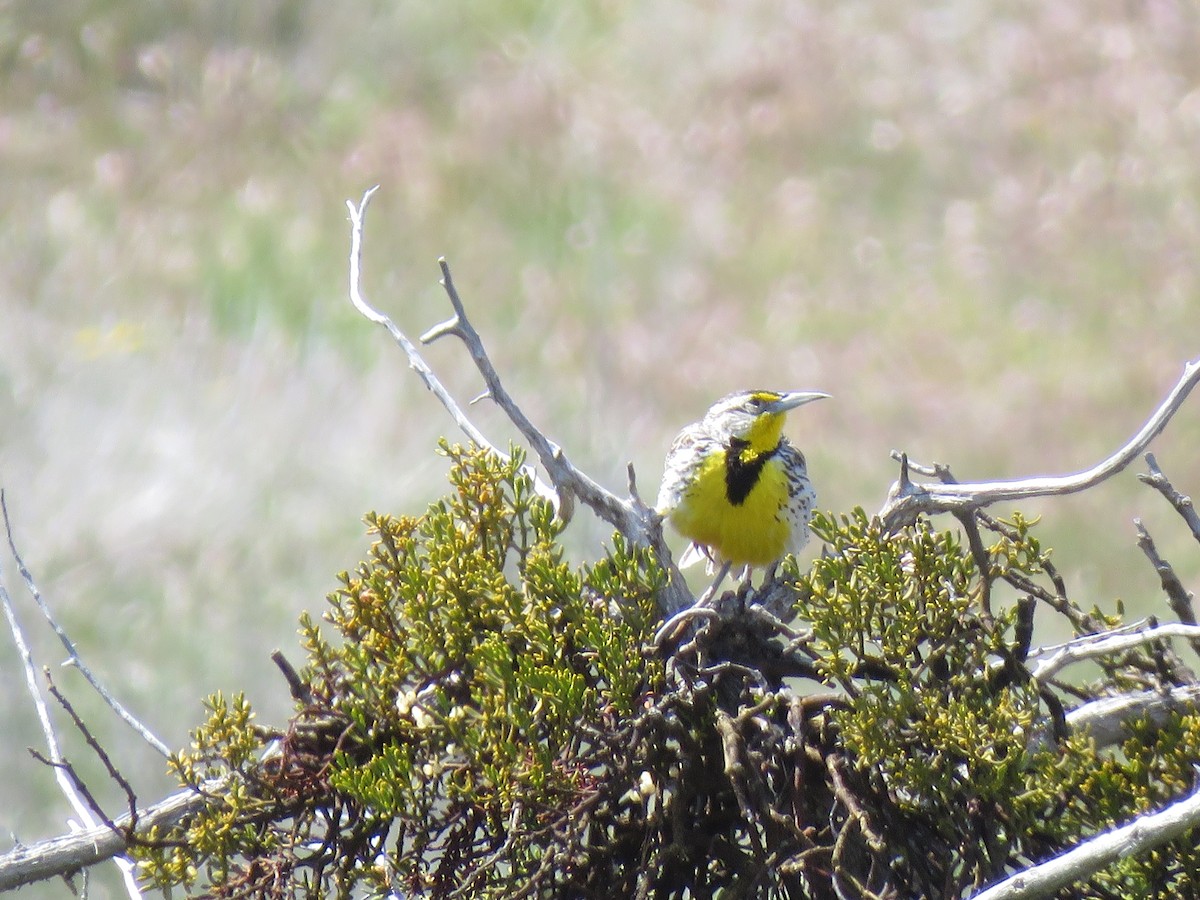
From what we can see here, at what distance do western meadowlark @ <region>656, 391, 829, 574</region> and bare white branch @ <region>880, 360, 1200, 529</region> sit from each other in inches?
53.9

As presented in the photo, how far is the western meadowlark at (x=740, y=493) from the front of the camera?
357cm

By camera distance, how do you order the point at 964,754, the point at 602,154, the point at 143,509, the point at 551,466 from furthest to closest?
1. the point at 602,154
2. the point at 143,509
3. the point at 551,466
4. the point at 964,754

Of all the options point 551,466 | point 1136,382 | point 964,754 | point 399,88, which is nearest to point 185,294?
point 399,88

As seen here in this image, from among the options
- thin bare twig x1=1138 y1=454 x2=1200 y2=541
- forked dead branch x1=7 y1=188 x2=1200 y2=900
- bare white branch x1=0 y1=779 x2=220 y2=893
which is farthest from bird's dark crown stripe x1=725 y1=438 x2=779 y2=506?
bare white branch x1=0 y1=779 x2=220 y2=893

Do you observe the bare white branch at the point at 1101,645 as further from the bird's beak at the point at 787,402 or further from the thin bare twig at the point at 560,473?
the bird's beak at the point at 787,402

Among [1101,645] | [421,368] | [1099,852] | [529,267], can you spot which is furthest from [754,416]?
[529,267]

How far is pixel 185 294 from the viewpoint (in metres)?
8.55

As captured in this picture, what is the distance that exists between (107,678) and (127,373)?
214 centimetres

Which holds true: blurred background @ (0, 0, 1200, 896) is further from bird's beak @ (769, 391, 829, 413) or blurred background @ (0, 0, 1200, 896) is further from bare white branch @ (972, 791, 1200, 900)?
bare white branch @ (972, 791, 1200, 900)

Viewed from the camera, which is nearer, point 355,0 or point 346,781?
point 346,781

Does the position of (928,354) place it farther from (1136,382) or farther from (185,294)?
(185,294)

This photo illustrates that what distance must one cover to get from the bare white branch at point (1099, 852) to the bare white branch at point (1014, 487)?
17.7 inches

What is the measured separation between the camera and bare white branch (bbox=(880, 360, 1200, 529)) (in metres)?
1.92

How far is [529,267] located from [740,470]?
18.8 ft
